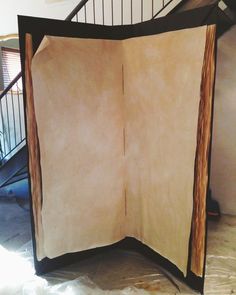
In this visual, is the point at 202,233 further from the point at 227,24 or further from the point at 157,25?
the point at 227,24

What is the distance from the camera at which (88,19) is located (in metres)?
4.06

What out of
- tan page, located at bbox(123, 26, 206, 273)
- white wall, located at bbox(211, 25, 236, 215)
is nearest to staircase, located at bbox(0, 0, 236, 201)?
white wall, located at bbox(211, 25, 236, 215)

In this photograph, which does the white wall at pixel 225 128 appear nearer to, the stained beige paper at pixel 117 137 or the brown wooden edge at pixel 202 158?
the stained beige paper at pixel 117 137

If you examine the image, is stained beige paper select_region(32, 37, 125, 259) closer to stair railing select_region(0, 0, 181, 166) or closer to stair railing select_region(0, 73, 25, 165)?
stair railing select_region(0, 0, 181, 166)

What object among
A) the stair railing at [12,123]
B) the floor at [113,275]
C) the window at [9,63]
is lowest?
the floor at [113,275]

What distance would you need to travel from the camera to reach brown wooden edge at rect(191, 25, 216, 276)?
1720mm

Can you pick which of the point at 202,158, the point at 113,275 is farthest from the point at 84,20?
the point at 113,275

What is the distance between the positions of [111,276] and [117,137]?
3.91 feet

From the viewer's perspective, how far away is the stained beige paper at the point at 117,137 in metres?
1.96

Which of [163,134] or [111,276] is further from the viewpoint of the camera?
[111,276]

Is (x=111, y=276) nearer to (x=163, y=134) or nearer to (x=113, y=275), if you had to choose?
(x=113, y=275)

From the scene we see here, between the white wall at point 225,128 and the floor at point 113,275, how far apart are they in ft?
2.20

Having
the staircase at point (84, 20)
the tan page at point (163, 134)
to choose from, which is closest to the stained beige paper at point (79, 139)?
the tan page at point (163, 134)

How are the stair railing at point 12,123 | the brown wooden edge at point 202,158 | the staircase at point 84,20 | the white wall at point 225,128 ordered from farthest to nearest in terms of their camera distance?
1. the stair railing at point 12,123
2. the white wall at point 225,128
3. the staircase at point 84,20
4. the brown wooden edge at point 202,158
